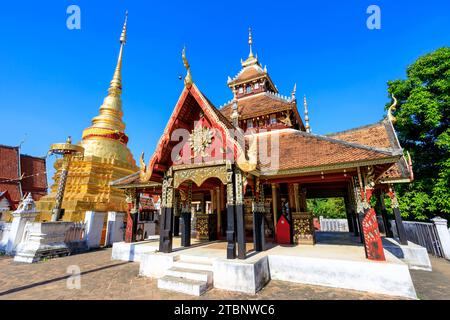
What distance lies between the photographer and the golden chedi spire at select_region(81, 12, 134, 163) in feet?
66.0

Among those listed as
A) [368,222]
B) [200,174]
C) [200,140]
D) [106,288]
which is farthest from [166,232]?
[368,222]

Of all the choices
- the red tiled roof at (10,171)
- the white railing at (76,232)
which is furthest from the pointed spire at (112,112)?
the white railing at (76,232)

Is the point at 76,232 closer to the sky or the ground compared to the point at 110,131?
closer to the ground

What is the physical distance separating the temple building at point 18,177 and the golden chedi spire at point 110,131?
9.38 m

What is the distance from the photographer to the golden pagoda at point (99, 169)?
16.1 meters

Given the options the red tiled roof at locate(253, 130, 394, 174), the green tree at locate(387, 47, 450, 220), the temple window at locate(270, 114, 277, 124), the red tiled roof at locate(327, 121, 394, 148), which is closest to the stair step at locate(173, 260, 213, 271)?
the red tiled roof at locate(253, 130, 394, 174)

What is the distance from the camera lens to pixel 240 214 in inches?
259

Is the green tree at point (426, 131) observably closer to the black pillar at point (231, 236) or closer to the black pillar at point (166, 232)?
the black pillar at point (231, 236)

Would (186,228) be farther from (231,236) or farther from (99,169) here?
(99,169)

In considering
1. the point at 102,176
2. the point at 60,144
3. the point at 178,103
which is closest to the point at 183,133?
the point at 178,103

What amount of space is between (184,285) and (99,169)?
16374 mm

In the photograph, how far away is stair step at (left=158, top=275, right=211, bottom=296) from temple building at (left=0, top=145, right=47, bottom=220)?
22849 millimetres

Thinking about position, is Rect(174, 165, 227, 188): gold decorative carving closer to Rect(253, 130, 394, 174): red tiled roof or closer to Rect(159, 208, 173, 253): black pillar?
Rect(159, 208, 173, 253): black pillar

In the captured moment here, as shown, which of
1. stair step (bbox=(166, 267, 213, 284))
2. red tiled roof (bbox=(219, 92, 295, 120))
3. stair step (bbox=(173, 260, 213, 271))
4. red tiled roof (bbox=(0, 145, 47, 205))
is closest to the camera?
stair step (bbox=(166, 267, 213, 284))
